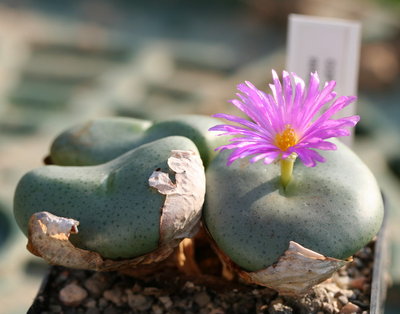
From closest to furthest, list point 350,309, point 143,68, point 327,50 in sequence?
1. point 350,309
2. point 327,50
3. point 143,68

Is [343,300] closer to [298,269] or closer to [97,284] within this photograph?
[298,269]

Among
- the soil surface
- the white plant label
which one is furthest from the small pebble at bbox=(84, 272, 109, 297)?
the white plant label

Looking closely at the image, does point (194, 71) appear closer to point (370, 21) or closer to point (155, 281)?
point (370, 21)

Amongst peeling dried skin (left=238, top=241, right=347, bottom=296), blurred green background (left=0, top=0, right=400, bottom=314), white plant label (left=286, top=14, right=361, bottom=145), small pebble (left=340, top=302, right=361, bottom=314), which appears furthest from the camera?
blurred green background (left=0, top=0, right=400, bottom=314)

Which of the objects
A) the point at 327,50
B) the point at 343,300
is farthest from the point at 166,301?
the point at 327,50

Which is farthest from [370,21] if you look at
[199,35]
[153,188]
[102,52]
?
[153,188]

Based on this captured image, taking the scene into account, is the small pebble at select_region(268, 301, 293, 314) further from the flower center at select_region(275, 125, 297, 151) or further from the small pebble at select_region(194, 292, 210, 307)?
the flower center at select_region(275, 125, 297, 151)
